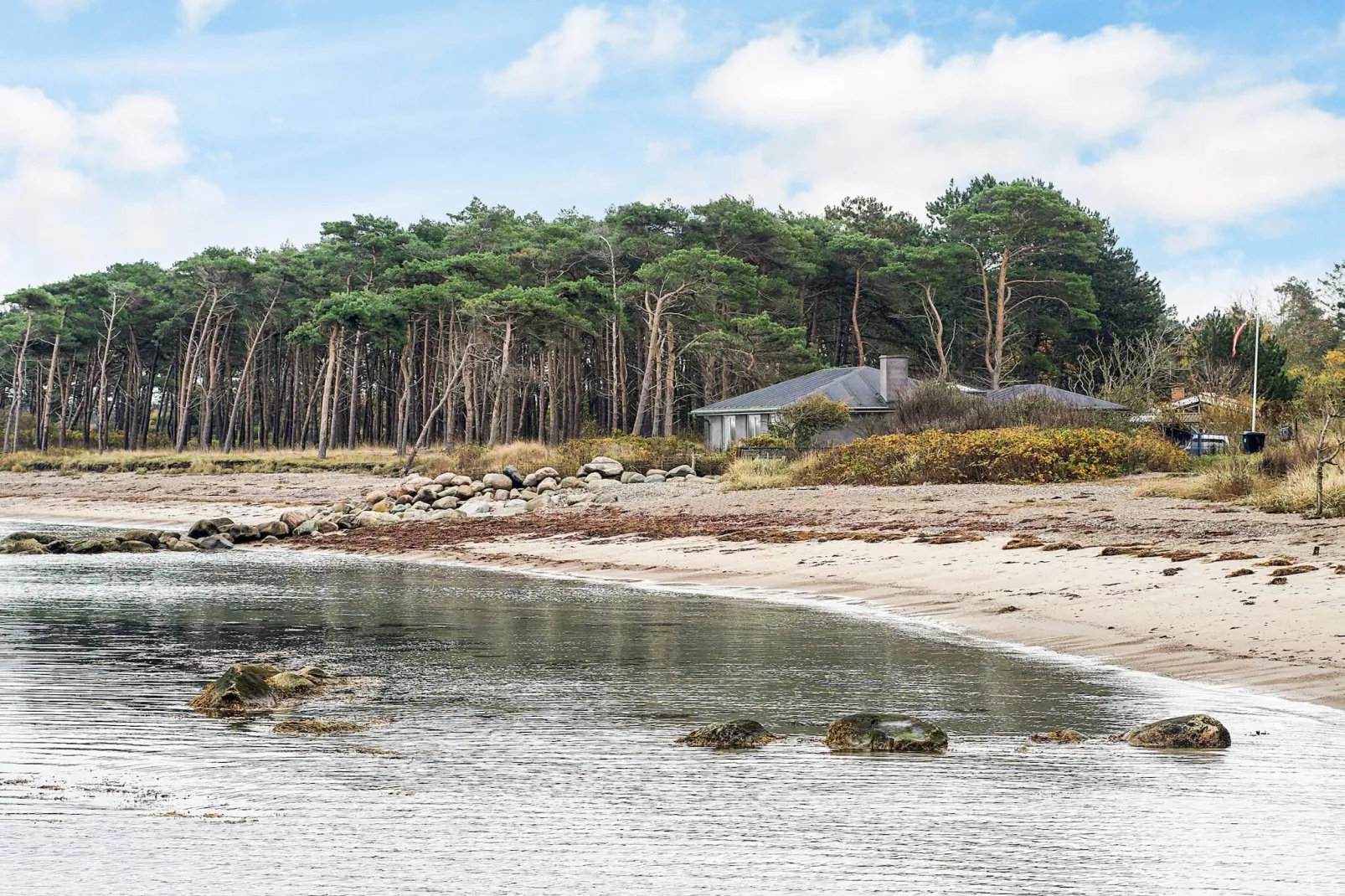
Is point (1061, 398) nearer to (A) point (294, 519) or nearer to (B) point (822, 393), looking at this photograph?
(B) point (822, 393)

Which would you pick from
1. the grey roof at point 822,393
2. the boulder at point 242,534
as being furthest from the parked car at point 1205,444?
the boulder at point 242,534

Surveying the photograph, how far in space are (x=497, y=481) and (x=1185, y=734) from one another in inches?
1254

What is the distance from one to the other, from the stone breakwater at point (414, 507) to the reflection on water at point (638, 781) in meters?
18.9

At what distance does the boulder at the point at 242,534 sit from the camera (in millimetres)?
33688

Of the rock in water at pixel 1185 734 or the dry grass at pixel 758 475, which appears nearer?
the rock in water at pixel 1185 734

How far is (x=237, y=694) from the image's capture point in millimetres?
10008

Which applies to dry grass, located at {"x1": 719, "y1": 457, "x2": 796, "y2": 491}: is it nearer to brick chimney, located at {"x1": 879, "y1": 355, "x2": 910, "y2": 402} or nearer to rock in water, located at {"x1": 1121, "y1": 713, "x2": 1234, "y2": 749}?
brick chimney, located at {"x1": 879, "y1": 355, "x2": 910, "y2": 402}

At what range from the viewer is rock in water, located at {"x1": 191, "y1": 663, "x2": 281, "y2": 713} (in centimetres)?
991

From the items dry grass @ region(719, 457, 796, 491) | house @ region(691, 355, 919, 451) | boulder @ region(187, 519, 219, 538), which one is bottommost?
boulder @ region(187, 519, 219, 538)

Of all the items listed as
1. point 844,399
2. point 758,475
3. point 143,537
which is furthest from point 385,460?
point 758,475

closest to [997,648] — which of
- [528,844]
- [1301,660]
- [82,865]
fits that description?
[1301,660]

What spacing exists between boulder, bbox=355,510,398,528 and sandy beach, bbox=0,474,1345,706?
1100 millimetres

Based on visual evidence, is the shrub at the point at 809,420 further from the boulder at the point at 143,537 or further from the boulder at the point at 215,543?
the boulder at the point at 143,537

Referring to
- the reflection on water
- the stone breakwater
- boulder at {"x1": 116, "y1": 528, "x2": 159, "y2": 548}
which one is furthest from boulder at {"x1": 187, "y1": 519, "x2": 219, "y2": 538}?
the reflection on water
